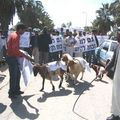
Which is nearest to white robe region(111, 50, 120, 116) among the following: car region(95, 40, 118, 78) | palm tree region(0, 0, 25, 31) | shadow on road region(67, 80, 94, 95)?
shadow on road region(67, 80, 94, 95)

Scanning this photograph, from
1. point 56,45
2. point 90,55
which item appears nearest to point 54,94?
point 90,55

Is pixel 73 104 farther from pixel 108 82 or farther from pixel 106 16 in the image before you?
pixel 106 16

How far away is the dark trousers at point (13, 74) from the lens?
440 inches

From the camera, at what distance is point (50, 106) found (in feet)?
33.3

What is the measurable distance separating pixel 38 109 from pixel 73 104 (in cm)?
104

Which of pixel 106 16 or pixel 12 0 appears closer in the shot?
pixel 12 0

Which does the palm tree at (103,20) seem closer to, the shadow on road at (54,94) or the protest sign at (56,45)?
the protest sign at (56,45)

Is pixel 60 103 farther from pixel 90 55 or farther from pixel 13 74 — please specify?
pixel 90 55

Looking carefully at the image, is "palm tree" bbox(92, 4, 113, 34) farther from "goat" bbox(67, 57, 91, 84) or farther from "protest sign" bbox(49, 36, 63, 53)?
"goat" bbox(67, 57, 91, 84)

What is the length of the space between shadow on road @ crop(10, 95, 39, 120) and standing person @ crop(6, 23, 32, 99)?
290 millimetres

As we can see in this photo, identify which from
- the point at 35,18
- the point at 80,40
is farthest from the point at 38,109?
the point at 35,18

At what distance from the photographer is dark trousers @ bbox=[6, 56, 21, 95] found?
11.2 meters

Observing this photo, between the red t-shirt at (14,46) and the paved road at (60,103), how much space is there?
1183 millimetres

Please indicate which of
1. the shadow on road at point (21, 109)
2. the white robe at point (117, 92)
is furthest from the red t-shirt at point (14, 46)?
the white robe at point (117, 92)
